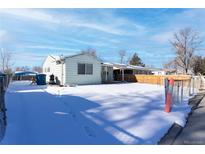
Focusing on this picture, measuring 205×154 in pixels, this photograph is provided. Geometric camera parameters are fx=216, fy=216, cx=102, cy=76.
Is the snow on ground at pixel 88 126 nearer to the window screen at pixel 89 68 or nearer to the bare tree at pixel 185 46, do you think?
the window screen at pixel 89 68

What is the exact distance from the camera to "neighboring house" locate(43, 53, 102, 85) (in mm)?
20859

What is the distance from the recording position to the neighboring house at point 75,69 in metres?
20.9

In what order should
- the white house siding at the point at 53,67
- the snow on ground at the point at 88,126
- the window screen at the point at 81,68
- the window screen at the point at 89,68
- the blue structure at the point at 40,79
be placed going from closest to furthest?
the snow on ground at the point at 88,126 < the white house siding at the point at 53,67 < the blue structure at the point at 40,79 < the window screen at the point at 81,68 < the window screen at the point at 89,68

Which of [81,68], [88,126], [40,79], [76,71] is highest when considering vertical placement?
[81,68]

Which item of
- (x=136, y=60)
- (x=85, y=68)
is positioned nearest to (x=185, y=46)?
(x=136, y=60)

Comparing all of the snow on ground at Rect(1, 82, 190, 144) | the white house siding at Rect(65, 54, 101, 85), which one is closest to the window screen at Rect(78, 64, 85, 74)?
the white house siding at Rect(65, 54, 101, 85)

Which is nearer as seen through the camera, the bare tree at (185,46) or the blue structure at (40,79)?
the blue structure at (40,79)

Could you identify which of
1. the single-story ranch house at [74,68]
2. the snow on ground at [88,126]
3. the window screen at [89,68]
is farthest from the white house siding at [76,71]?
the snow on ground at [88,126]

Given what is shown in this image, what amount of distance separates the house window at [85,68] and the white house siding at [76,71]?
0.33 metres

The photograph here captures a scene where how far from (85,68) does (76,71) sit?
4.15 ft

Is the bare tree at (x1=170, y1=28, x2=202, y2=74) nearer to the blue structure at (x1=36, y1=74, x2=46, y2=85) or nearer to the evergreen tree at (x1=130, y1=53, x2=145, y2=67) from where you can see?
the evergreen tree at (x1=130, y1=53, x2=145, y2=67)

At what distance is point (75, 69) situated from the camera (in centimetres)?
2152

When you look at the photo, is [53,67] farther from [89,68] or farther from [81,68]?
[89,68]
